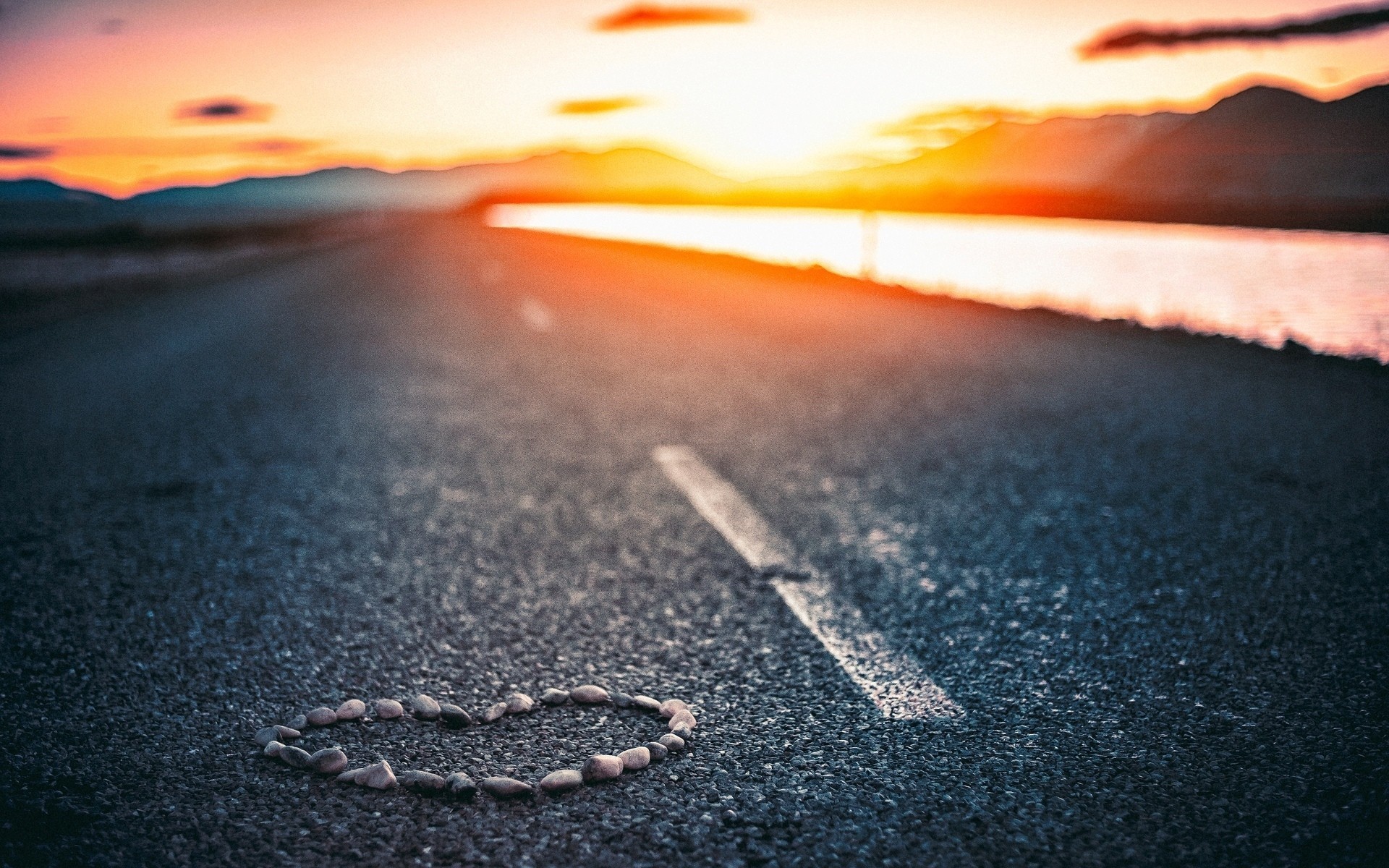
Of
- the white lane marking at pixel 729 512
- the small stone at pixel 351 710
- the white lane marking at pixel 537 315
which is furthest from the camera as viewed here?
the white lane marking at pixel 537 315

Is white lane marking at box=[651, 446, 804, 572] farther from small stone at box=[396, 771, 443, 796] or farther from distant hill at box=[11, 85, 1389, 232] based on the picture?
distant hill at box=[11, 85, 1389, 232]

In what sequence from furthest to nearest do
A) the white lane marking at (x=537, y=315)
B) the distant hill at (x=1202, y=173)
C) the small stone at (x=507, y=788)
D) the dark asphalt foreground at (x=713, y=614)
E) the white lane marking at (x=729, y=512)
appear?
1. the white lane marking at (x=537, y=315)
2. the distant hill at (x=1202, y=173)
3. the white lane marking at (x=729, y=512)
4. the small stone at (x=507, y=788)
5. the dark asphalt foreground at (x=713, y=614)

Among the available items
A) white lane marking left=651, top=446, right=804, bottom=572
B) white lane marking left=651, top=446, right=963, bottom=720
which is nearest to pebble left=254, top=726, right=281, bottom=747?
white lane marking left=651, top=446, right=963, bottom=720

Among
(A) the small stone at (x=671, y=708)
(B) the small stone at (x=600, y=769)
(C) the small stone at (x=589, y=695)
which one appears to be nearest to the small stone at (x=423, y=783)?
(B) the small stone at (x=600, y=769)

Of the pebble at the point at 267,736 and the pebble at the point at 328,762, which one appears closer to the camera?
the pebble at the point at 328,762

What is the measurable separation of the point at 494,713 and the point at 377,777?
1.22 feet

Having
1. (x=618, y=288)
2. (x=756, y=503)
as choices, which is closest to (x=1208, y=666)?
(x=756, y=503)

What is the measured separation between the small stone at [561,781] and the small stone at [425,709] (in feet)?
1.53

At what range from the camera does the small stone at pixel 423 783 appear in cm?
210

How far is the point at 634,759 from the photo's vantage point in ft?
7.22

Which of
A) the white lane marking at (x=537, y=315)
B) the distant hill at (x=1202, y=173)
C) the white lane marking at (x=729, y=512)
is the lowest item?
the white lane marking at (x=729, y=512)

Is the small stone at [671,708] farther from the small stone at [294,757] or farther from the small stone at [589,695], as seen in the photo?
the small stone at [294,757]

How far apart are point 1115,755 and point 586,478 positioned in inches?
125

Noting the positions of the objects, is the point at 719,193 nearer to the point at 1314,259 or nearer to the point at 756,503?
the point at 1314,259
